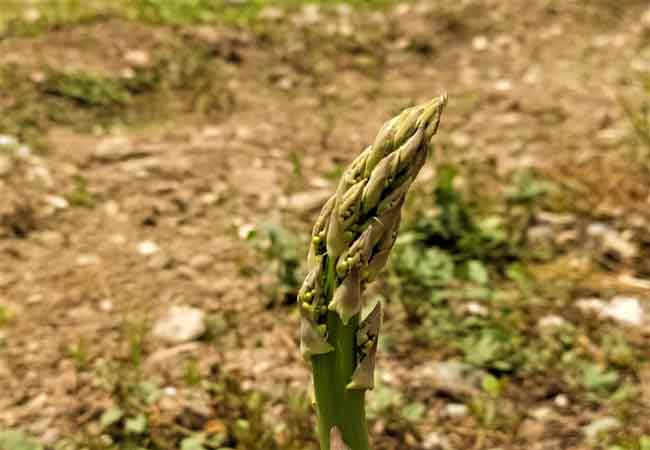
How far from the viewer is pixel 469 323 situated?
3.23 metres

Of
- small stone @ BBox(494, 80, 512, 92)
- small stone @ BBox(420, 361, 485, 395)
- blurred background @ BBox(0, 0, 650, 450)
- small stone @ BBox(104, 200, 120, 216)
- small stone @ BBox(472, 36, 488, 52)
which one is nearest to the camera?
blurred background @ BBox(0, 0, 650, 450)

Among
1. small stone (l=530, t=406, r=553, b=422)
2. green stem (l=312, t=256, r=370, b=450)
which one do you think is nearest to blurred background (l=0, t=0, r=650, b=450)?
small stone (l=530, t=406, r=553, b=422)

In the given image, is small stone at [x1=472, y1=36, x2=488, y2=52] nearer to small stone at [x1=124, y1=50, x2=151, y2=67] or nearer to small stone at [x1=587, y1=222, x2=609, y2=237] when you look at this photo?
small stone at [x1=124, y1=50, x2=151, y2=67]

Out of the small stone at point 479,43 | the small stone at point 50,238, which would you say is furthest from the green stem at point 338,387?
the small stone at point 479,43

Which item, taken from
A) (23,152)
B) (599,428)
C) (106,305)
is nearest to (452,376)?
(599,428)

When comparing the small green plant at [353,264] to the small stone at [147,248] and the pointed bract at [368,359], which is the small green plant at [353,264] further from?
the small stone at [147,248]

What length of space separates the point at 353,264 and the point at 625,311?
1856 mm

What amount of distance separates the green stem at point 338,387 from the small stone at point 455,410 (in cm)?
104

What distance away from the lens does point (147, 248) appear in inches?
140

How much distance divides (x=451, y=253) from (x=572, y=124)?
1.25m

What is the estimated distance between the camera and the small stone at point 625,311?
327cm

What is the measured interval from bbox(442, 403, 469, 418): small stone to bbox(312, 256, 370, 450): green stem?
1.04 meters

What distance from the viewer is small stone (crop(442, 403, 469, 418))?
292 centimetres

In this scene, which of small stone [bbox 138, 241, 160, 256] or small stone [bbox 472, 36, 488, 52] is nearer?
small stone [bbox 138, 241, 160, 256]
